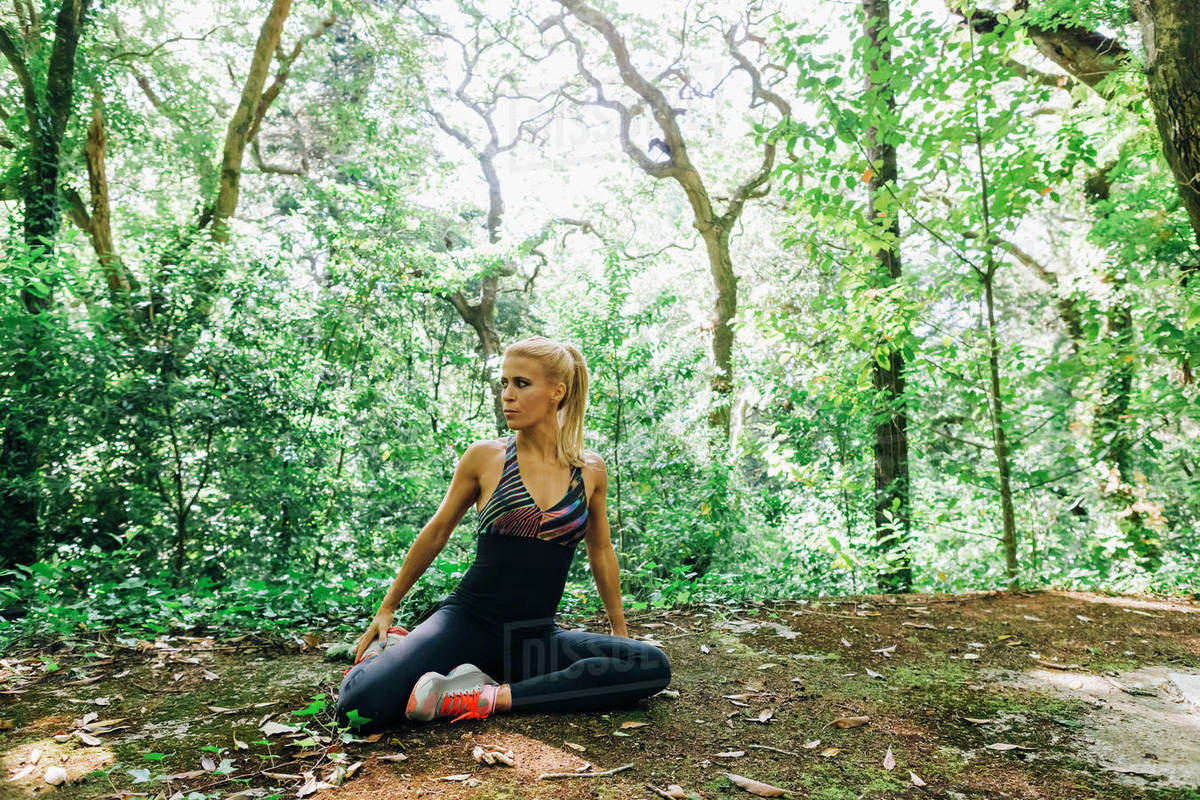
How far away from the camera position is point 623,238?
15.9 meters

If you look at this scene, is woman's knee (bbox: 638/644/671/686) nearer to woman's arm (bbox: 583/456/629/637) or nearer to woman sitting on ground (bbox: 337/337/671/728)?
woman sitting on ground (bbox: 337/337/671/728)

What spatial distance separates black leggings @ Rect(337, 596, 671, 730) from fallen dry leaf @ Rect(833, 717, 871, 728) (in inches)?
24.6

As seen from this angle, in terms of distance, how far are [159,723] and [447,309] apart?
518 inches

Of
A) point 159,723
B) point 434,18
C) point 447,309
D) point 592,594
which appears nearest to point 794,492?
point 592,594

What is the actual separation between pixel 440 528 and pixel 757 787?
1446mm

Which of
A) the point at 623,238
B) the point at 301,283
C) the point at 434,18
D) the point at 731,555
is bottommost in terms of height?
the point at 731,555

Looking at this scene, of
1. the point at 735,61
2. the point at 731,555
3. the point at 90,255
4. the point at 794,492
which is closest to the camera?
the point at 731,555

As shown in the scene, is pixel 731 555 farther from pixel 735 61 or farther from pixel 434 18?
pixel 434 18

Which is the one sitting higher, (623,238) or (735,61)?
(735,61)

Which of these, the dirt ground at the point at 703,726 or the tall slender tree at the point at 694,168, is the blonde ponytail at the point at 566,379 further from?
the tall slender tree at the point at 694,168

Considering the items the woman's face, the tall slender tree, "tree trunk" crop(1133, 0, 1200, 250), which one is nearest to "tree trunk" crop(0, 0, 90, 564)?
the woman's face

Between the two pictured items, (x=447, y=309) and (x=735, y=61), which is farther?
(x=447, y=309)

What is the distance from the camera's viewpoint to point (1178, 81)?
3.57 m

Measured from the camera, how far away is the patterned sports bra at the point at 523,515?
Result: 2.73m
